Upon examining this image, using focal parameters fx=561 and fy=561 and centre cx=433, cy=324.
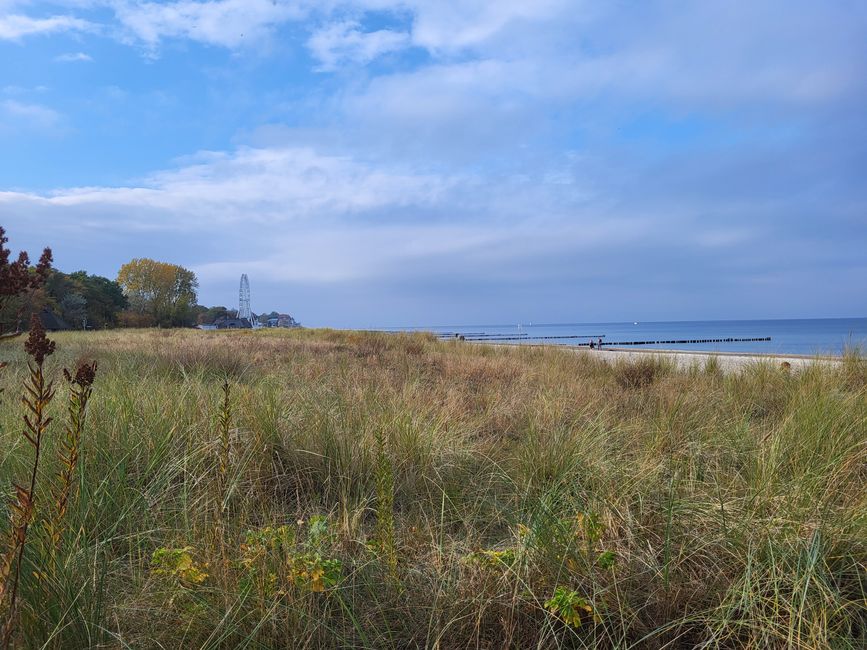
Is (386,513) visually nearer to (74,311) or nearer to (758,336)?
(74,311)

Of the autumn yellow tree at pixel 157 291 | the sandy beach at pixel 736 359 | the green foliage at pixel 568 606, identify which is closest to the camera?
the green foliage at pixel 568 606

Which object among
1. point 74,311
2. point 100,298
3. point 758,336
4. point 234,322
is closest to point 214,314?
point 234,322

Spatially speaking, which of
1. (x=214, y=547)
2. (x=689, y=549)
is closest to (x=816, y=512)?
(x=689, y=549)

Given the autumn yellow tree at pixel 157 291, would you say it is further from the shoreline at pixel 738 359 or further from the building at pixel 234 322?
the shoreline at pixel 738 359

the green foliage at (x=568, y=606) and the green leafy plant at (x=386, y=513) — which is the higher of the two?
the green leafy plant at (x=386, y=513)

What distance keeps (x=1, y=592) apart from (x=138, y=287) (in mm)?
65301

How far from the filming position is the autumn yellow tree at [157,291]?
5600 centimetres

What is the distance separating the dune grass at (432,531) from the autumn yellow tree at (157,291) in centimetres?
5538

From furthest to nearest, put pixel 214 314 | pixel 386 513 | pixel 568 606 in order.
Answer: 1. pixel 214 314
2. pixel 386 513
3. pixel 568 606

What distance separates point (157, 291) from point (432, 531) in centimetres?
6366

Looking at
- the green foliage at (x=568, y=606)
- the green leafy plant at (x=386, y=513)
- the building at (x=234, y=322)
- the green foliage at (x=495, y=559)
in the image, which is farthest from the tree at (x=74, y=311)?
the green foliage at (x=568, y=606)

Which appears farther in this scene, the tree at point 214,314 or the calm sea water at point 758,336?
the tree at point 214,314

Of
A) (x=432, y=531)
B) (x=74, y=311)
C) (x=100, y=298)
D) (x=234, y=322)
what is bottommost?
(x=432, y=531)

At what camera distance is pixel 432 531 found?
271cm
